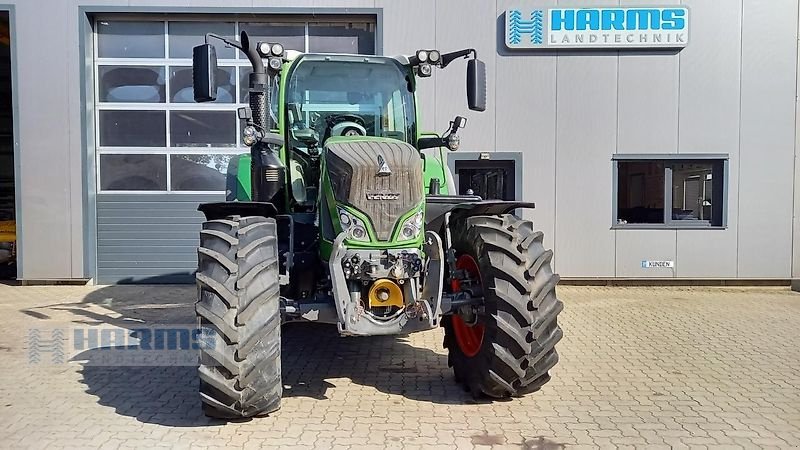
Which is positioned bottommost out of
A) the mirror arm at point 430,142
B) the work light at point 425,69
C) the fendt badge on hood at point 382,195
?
the fendt badge on hood at point 382,195

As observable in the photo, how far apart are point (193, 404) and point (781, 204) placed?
33.4ft

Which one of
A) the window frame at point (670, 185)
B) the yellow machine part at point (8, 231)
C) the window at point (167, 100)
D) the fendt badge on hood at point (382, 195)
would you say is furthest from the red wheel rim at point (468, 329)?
the yellow machine part at point (8, 231)

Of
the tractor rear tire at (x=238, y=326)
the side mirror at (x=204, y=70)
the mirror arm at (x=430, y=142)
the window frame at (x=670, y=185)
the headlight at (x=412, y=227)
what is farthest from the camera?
the window frame at (x=670, y=185)

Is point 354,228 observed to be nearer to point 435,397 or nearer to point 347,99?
point 435,397

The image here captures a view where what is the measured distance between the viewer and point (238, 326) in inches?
166

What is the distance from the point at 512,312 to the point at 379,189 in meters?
1.29

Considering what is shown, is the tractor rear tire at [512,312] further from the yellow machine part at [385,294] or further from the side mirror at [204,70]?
the side mirror at [204,70]

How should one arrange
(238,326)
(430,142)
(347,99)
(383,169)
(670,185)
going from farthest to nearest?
1. (670,185)
2. (430,142)
3. (347,99)
4. (383,169)
5. (238,326)

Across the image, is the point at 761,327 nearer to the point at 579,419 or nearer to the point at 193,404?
the point at 579,419

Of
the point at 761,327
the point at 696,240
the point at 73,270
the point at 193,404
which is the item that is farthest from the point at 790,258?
the point at 73,270

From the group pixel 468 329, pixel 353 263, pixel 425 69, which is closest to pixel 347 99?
pixel 425 69

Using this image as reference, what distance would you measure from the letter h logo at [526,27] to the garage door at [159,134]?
7.98ft

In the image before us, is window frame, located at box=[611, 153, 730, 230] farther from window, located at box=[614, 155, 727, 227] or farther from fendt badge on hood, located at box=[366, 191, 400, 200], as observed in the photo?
fendt badge on hood, located at box=[366, 191, 400, 200]

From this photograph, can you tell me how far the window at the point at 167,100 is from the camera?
11680 mm
